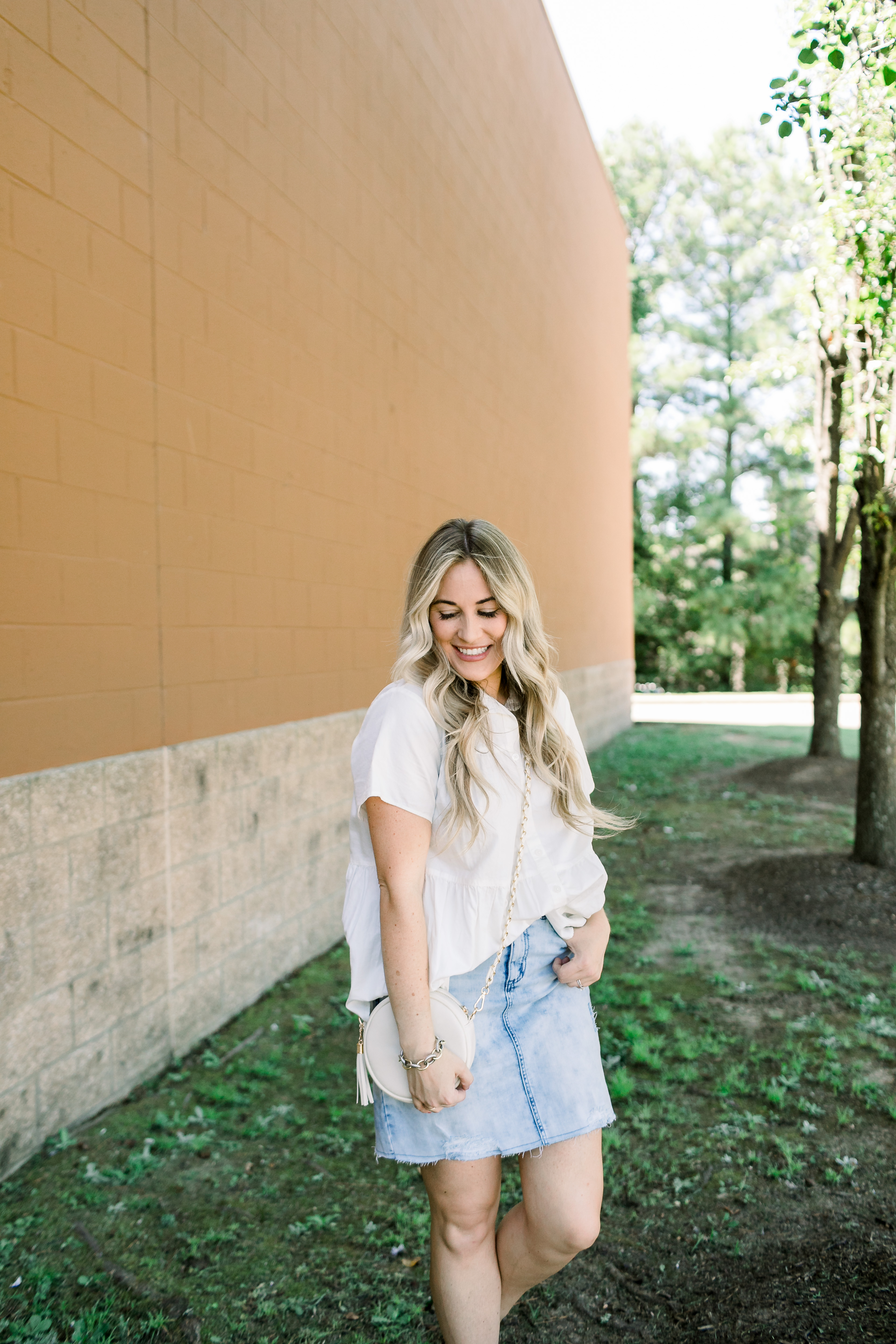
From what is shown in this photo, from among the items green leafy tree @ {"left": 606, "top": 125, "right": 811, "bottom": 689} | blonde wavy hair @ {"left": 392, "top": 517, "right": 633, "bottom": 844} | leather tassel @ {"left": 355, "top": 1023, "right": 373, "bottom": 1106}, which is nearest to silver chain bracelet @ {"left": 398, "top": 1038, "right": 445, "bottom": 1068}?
leather tassel @ {"left": 355, "top": 1023, "right": 373, "bottom": 1106}

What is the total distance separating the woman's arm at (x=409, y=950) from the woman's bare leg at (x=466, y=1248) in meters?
0.19

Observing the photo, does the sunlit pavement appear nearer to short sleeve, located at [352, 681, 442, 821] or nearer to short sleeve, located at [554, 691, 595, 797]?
short sleeve, located at [554, 691, 595, 797]

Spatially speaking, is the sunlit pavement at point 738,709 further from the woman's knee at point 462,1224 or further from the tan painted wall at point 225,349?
the woman's knee at point 462,1224

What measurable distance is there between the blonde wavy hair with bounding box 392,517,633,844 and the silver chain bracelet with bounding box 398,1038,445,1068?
56 centimetres

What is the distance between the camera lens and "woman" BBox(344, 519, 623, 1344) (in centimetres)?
201

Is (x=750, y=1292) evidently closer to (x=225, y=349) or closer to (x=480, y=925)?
(x=480, y=925)

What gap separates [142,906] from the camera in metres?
3.82

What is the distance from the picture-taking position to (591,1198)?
2.12 meters

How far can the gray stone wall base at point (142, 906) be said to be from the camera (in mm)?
3182

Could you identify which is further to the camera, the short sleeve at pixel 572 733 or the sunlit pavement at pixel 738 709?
the sunlit pavement at pixel 738 709

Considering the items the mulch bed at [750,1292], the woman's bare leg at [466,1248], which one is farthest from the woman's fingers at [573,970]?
the mulch bed at [750,1292]

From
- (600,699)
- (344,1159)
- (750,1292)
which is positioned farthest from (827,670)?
(750,1292)

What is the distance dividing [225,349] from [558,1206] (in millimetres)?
3695

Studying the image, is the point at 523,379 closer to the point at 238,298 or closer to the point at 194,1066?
the point at 238,298
